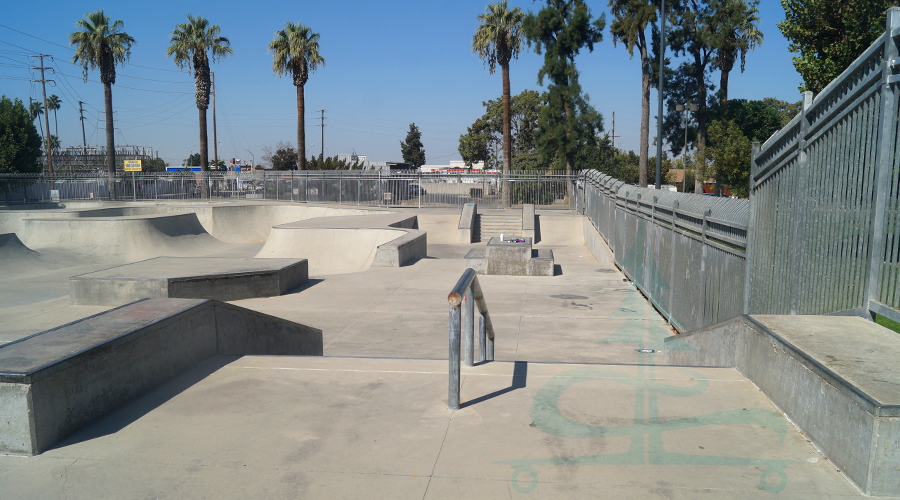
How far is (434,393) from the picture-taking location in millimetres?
4102

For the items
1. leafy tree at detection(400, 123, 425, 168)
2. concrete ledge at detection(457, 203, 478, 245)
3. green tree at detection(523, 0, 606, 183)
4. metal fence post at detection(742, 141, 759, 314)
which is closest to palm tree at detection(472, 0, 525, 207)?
green tree at detection(523, 0, 606, 183)

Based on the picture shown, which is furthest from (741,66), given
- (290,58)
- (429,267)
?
(429,267)

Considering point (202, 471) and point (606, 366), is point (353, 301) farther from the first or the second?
point (202, 471)

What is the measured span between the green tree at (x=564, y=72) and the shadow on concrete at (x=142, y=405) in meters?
31.3

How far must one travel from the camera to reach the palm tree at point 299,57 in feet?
Result: 122

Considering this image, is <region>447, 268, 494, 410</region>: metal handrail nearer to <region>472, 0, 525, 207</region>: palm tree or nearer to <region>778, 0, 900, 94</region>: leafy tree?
<region>778, 0, 900, 94</region>: leafy tree

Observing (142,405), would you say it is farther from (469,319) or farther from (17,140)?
(17,140)

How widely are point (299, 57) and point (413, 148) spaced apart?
73967 mm

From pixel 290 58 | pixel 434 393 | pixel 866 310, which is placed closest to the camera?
pixel 866 310

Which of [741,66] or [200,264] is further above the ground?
[741,66]

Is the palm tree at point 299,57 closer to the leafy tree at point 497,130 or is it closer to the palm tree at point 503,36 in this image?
the palm tree at point 503,36

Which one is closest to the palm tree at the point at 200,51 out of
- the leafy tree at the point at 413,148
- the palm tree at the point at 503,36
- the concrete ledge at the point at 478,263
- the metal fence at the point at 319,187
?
the metal fence at the point at 319,187

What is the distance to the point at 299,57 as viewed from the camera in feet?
123

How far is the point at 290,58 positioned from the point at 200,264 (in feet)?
98.6
